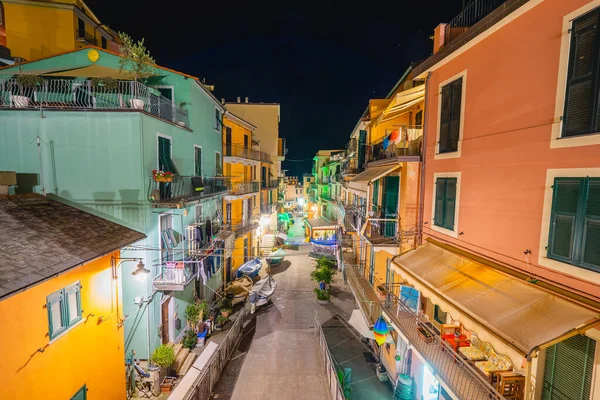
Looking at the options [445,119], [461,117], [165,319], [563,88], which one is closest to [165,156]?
[165,319]

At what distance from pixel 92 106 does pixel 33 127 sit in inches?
97.5

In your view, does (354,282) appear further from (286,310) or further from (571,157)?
(571,157)

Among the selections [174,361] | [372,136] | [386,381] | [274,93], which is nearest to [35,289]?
[174,361]

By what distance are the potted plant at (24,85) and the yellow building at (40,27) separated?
1450cm

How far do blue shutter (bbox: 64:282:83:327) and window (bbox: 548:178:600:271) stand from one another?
12.5 meters

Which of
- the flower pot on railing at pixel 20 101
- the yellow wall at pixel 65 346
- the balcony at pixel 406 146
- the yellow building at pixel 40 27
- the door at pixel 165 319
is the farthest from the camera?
the yellow building at pixel 40 27

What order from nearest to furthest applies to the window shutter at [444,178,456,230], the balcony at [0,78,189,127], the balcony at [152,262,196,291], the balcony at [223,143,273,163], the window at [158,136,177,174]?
the window shutter at [444,178,456,230], the balcony at [0,78,189,127], the balcony at [152,262,196,291], the window at [158,136,177,174], the balcony at [223,143,273,163]

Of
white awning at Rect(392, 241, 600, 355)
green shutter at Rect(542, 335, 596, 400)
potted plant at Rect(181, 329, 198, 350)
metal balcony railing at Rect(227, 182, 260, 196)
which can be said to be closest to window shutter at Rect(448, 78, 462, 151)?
white awning at Rect(392, 241, 600, 355)

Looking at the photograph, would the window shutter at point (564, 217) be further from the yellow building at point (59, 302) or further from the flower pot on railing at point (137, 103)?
the flower pot on railing at point (137, 103)

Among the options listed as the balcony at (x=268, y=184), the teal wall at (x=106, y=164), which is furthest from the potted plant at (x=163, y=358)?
the balcony at (x=268, y=184)

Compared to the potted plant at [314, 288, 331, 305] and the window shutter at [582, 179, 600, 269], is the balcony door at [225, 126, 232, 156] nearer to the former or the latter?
the potted plant at [314, 288, 331, 305]

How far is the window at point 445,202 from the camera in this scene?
8.48 metres

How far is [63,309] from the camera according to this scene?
7801mm

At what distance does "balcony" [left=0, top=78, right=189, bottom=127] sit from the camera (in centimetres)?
1084
